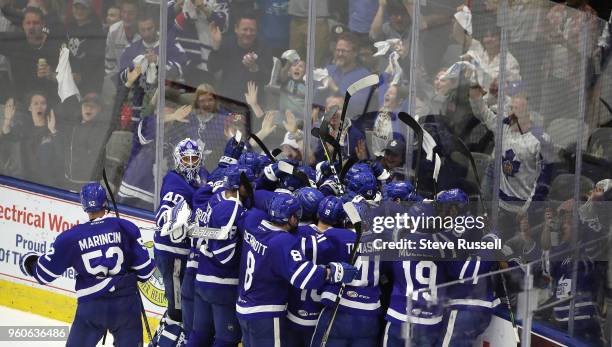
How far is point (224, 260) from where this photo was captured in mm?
6750

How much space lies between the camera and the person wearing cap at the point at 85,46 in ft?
28.1

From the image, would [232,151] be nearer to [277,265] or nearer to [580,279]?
[277,265]

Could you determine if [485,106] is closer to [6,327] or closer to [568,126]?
[568,126]

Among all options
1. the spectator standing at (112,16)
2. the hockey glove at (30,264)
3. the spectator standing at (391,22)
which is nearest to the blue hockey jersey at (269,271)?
the hockey glove at (30,264)

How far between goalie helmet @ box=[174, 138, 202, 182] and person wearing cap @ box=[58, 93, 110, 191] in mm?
1435

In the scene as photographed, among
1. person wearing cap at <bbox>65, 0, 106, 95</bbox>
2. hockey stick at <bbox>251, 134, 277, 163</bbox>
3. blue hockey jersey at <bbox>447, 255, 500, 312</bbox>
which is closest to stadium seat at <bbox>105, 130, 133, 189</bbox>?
person wearing cap at <bbox>65, 0, 106, 95</bbox>

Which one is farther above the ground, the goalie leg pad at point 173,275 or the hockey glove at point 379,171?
the hockey glove at point 379,171

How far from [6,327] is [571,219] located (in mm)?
4385

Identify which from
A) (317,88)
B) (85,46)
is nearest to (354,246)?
(317,88)

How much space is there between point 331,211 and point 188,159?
4.89 ft

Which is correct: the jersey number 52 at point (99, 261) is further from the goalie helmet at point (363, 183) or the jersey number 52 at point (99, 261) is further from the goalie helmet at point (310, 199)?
the goalie helmet at point (363, 183)

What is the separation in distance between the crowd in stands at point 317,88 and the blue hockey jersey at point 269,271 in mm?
1082

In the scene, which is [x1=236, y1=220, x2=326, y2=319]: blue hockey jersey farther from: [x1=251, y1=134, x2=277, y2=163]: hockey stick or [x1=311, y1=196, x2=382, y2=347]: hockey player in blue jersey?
[x1=251, y1=134, x2=277, y2=163]: hockey stick

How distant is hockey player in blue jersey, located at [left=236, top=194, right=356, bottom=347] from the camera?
5.87 meters
